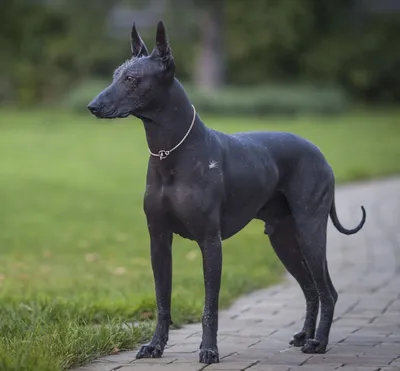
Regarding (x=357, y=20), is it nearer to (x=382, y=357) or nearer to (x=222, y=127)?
(x=222, y=127)

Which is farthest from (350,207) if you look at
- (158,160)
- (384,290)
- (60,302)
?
(158,160)

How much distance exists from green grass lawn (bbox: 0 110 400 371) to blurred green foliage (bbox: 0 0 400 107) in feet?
45.7

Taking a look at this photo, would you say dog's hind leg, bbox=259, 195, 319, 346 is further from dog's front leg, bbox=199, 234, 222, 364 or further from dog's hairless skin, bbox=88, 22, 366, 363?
dog's front leg, bbox=199, 234, 222, 364

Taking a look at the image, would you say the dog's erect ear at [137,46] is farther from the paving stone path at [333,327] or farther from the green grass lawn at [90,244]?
the paving stone path at [333,327]

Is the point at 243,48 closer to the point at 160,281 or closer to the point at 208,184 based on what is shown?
the point at 160,281

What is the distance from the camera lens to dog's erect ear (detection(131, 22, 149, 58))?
6.06 meters

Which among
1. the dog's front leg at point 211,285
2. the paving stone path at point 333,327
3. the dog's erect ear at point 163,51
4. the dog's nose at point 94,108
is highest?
the dog's erect ear at point 163,51

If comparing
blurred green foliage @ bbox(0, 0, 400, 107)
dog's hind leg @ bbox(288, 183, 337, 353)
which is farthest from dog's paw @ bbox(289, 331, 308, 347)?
blurred green foliage @ bbox(0, 0, 400, 107)

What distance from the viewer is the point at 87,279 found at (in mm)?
9961

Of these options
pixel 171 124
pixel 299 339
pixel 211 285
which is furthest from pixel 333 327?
pixel 171 124

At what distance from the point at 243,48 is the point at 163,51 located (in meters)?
41.5

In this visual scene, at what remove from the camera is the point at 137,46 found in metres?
6.08

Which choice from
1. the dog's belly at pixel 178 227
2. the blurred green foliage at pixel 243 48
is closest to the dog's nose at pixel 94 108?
the dog's belly at pixel 178 227

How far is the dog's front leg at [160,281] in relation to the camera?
609cm
